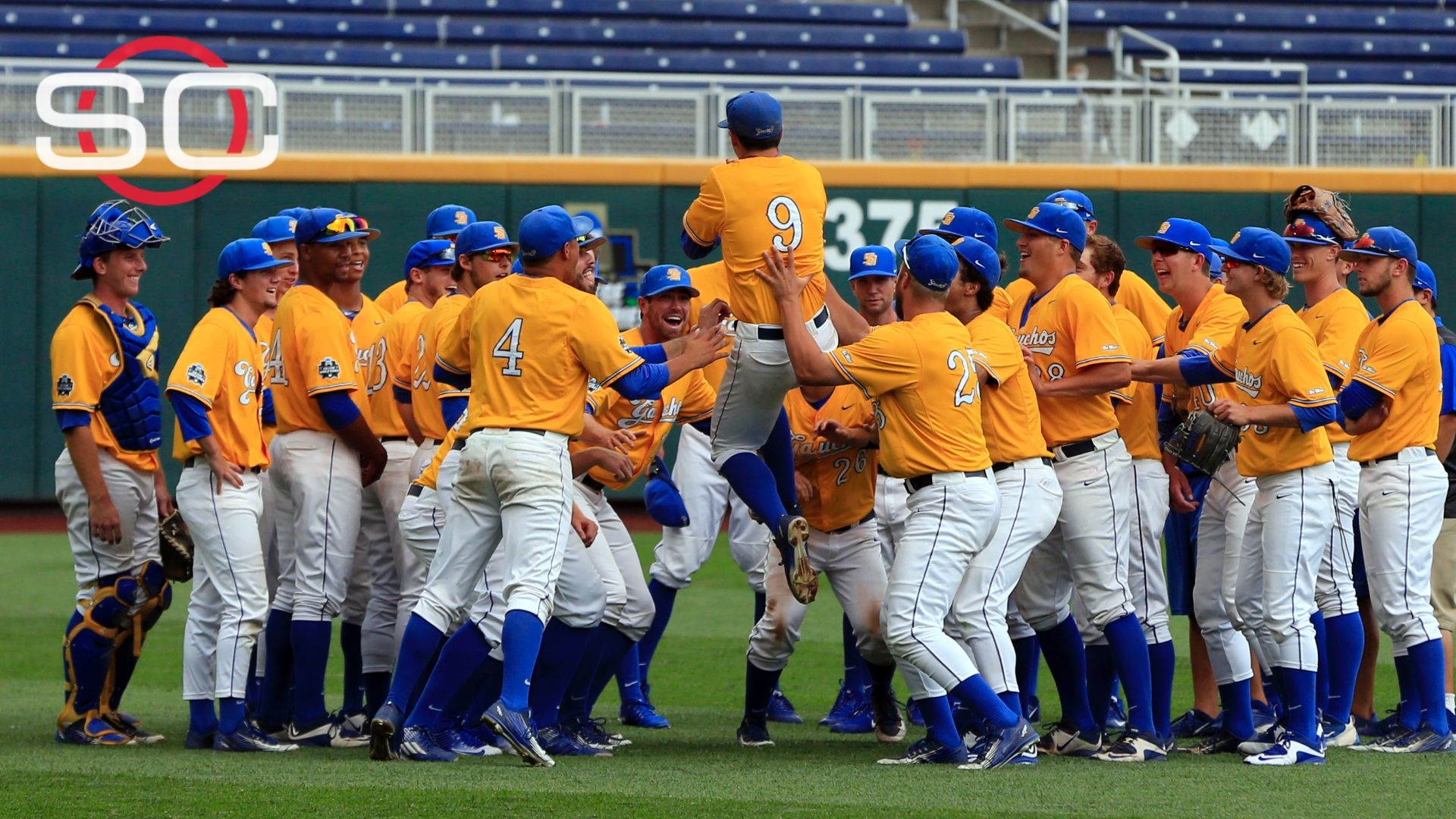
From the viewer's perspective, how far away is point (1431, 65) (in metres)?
19.3

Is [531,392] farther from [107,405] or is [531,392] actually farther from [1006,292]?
[1006,292]

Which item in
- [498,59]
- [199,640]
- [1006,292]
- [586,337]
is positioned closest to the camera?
[586,337]

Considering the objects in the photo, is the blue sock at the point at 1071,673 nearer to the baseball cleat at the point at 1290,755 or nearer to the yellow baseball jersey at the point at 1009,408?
the baseball cleat at the point at 1290,755

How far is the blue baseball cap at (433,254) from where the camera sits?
23.7 feet

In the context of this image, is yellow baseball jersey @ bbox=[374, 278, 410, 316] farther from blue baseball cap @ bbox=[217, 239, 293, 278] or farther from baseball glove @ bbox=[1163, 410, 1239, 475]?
baseball glove @ bbox=[1163, 410, 1239, 475]

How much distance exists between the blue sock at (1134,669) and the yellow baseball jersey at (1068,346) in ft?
2.33

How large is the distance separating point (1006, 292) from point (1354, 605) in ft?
6.30

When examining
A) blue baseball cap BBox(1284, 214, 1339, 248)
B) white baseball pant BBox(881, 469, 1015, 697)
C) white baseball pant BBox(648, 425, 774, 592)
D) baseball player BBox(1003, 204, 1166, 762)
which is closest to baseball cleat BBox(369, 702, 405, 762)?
white baseball pant BBox(881, 469, 1015, 697)

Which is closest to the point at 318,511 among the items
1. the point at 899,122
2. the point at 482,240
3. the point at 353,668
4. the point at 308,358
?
the point at 308,358

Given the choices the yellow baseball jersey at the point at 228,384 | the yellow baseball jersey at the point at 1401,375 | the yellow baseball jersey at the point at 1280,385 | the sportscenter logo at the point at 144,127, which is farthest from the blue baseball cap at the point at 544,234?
the sportscenter logo at the point at 144,127

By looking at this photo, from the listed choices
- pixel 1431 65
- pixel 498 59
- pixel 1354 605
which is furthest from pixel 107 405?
pixel 1431 65

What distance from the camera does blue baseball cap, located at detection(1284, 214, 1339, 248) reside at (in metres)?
6.46

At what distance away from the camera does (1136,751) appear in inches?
237

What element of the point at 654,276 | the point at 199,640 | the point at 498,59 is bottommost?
the point at 199,640
